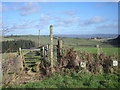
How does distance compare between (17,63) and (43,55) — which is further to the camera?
(43,55)

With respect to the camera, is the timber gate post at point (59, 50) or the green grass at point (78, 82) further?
the timber gate post at point (59, 50)

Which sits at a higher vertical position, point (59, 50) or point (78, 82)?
point (59, 50)

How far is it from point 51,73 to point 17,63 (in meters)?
2.01

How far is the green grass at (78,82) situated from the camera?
17.5ft

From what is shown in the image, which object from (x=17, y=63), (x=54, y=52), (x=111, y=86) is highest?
(x=54, y=52)

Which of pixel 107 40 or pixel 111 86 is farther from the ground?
pixel 107 40

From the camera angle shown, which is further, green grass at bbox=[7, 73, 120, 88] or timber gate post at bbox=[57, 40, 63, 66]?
timber gate post at bbox=[57, 40, 63, 66]

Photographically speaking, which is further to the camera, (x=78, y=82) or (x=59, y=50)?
(x=59, y=50)

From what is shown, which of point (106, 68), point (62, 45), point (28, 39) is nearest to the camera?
point (106, 68)

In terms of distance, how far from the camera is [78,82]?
5695 mm

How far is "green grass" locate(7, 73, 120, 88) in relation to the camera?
5.33 meters

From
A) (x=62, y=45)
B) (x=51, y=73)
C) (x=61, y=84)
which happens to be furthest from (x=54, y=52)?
(x=61, y=84)

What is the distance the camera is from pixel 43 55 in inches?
332

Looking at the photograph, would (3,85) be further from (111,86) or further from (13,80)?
(111,86)
